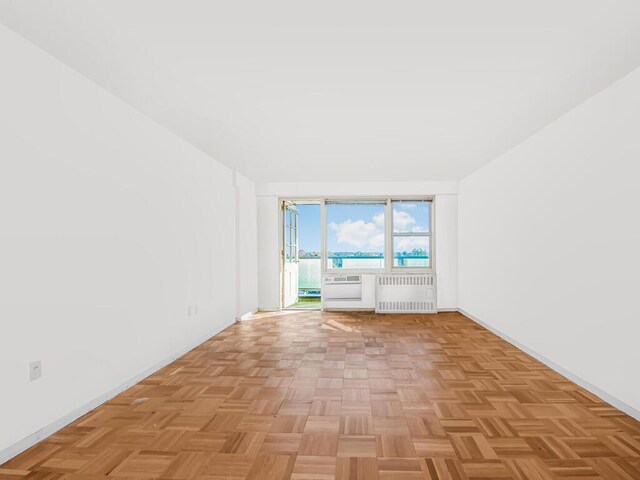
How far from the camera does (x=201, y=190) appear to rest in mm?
4652

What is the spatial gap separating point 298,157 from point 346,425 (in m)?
3.44

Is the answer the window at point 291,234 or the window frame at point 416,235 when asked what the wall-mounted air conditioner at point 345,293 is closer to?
the window frame at point 416,235

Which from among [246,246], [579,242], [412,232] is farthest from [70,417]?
[412,232]

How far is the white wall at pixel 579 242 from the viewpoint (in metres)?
2.61

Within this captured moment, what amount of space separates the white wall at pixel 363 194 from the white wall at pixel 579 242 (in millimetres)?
1835

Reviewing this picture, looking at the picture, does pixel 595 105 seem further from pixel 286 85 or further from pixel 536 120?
pixel 286 85

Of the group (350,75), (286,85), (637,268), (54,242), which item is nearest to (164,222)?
(54,242)

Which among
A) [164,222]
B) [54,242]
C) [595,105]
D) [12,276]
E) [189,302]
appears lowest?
[189,302]

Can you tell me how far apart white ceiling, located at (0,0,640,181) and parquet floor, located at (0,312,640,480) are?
7.96ft

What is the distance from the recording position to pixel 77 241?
254 cm

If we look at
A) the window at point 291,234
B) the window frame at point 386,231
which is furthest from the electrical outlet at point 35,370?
the window at point 291,234

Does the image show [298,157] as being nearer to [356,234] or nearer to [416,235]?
[356,234]

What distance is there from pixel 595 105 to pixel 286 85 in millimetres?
2515

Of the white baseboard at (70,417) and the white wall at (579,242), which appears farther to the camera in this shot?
the white wall at (579,242)
